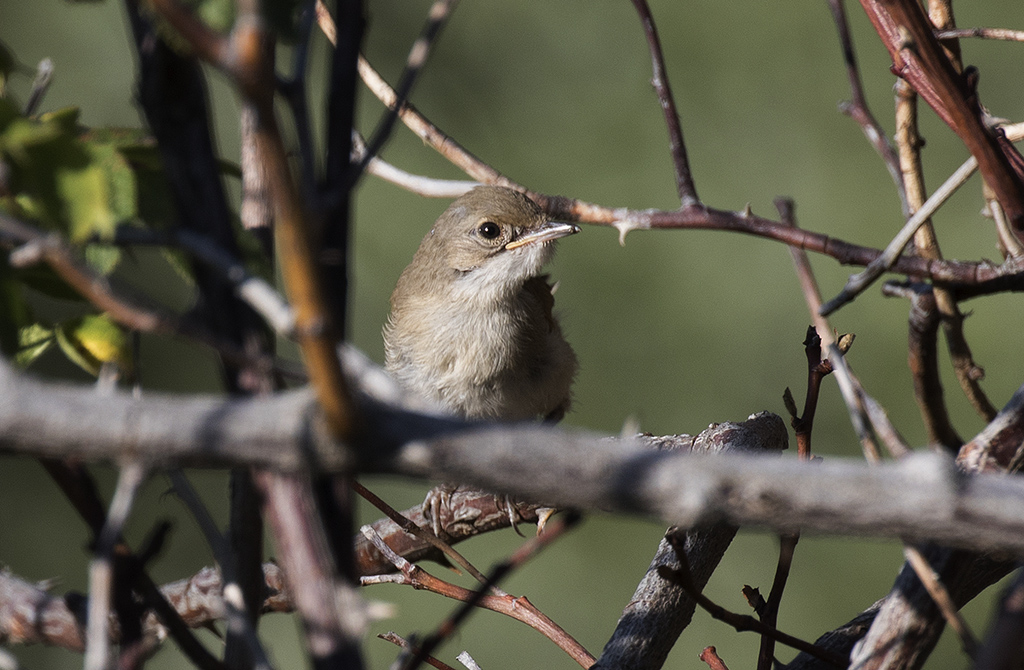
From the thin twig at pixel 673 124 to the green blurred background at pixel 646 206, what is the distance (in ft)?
11.3

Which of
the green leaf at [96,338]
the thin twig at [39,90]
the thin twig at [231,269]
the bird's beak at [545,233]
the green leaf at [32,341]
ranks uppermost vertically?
the bird's beak at [545,233]

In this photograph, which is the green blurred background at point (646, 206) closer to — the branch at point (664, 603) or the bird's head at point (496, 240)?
the bird's head at point (496, 240)

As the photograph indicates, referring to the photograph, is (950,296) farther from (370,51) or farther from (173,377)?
(173,377)

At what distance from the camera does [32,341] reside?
94cm

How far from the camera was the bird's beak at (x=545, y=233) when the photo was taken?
309cm

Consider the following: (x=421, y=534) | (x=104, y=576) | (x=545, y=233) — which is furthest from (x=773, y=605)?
(x=545, y=233)

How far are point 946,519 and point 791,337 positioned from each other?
15.3ft

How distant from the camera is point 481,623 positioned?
17.1 ft

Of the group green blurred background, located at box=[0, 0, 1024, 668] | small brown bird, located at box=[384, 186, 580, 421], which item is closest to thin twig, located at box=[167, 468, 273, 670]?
small brown bird, located at box=[384, 186, 580, 421]

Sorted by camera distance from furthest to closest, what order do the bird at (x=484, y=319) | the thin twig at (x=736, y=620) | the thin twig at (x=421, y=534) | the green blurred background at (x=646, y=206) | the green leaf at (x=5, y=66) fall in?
the green blurred background at (x=646, y=206) < the bird at (x=484, y=319) < the thin twig at (x=421, y=534) < the thin twig at (x=736, y=620) < the green leaf at (x=5, y=66)

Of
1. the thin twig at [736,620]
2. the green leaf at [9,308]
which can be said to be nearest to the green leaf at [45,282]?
the green leaf at [9,308]

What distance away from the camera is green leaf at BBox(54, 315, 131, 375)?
96cm

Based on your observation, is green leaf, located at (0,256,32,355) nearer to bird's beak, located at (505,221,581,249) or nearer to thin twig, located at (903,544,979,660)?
thin twig, located at (903,544,979,660)

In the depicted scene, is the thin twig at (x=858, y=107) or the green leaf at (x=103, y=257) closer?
the green leaf at (x=103, y=257)
